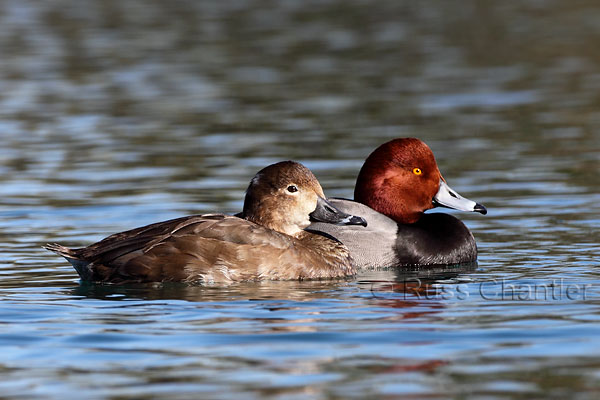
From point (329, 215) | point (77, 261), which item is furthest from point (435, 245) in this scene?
point (77, 261)

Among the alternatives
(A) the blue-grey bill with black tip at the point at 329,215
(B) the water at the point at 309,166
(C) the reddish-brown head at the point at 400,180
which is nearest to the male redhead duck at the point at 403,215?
(C) the reddish-brown head at the point at 400,180

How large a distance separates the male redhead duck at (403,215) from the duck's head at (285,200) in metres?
0.43

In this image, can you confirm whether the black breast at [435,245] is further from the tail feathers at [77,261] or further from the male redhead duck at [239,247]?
the tail feathers at [77,261]

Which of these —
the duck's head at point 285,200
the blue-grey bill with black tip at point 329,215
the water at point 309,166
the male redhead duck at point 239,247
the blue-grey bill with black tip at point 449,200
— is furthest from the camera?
the blue-grey bill with black tip at point 449,200

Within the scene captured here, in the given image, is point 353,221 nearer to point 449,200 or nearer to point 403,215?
point 403,215

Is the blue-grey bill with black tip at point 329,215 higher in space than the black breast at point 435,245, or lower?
higher

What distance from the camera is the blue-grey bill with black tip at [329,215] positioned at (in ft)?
27.8

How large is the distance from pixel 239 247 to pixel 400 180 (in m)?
1.94

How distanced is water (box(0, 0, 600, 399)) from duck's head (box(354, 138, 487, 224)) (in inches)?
24.9

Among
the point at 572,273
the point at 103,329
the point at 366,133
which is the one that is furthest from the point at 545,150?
the point at 103,329

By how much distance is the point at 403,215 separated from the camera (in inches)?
371

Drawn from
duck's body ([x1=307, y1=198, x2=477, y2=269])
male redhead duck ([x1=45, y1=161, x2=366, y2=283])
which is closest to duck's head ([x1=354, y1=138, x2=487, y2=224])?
duck's body ([x1=307, y1=198, x2=477, y2=269])

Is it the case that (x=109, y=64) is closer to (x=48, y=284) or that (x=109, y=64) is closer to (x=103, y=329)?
(x=48, y=284)

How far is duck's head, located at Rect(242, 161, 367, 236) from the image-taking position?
27.3ft
